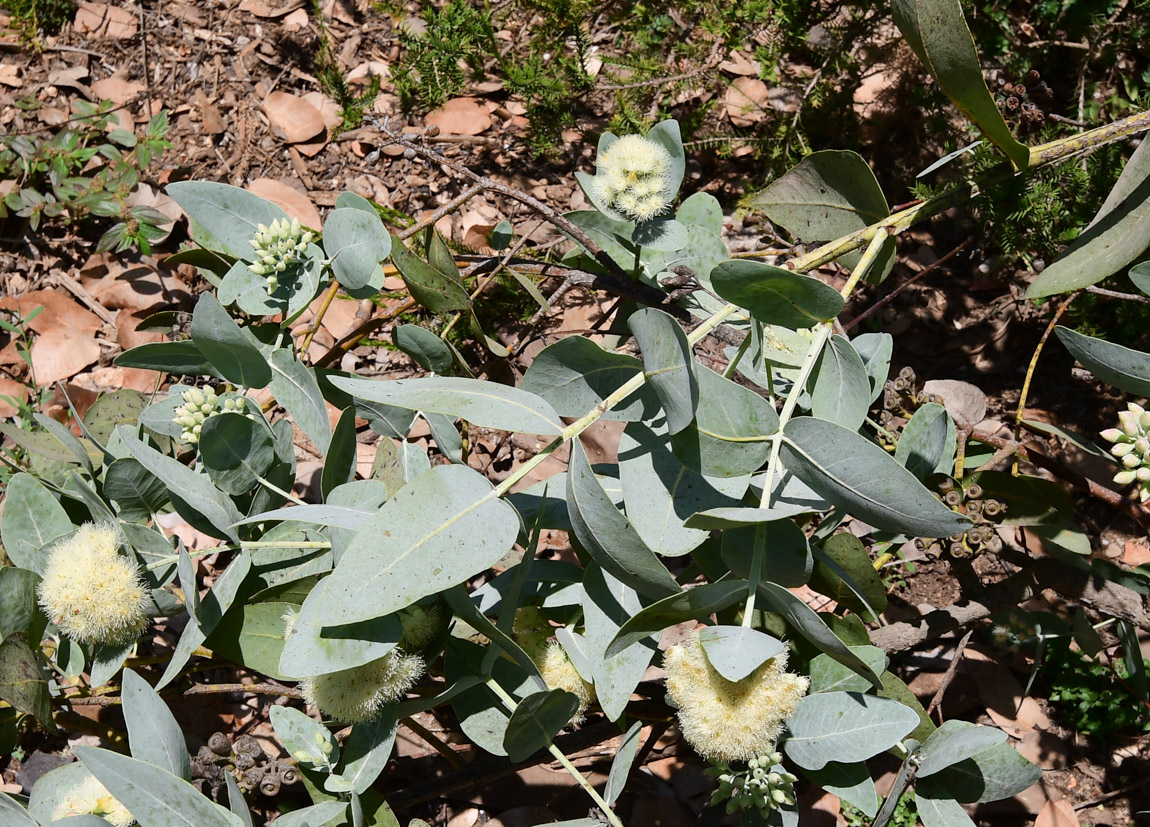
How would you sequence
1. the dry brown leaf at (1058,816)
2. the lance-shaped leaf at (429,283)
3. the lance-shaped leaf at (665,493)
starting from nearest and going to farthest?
the lance-shaped leaf at (665,493) < the lance-shaped leaf at (429,283) < the dry brown leaf at (1058,816)

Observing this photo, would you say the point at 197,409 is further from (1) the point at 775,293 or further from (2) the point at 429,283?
(1) the point at 775,293

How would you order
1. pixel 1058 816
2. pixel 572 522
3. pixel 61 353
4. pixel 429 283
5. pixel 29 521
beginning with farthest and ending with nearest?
pixel 61 353, pixel 1058 816, pixel 429 283, pixel 29 521, pixel 572 522

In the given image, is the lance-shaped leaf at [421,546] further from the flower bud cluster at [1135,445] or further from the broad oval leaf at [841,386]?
the flower bud cluster at [1135,445]

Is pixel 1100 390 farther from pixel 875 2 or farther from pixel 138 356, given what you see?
pixel 138 356

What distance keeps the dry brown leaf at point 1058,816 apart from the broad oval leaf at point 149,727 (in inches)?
72.1

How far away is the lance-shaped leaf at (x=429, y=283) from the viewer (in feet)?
5.41

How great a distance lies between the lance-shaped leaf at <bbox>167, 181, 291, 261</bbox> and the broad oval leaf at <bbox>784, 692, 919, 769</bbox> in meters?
1.33

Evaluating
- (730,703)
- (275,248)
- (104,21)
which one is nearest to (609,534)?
(730,703)

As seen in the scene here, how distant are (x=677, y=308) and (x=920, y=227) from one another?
3.50 feet

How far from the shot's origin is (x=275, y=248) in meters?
1.56

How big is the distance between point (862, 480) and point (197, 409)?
4.02 ft

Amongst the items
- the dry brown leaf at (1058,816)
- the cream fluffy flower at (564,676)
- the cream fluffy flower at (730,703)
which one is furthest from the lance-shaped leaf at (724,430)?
the dry brown leaf at (1058,816)

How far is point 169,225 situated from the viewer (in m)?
2.45

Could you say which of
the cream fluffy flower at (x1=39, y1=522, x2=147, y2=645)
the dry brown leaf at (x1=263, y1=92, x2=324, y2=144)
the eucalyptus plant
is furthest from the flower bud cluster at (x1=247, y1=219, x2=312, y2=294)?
the dry brown leaf at (x1=263, y1=92, x2=324, y2=144)
